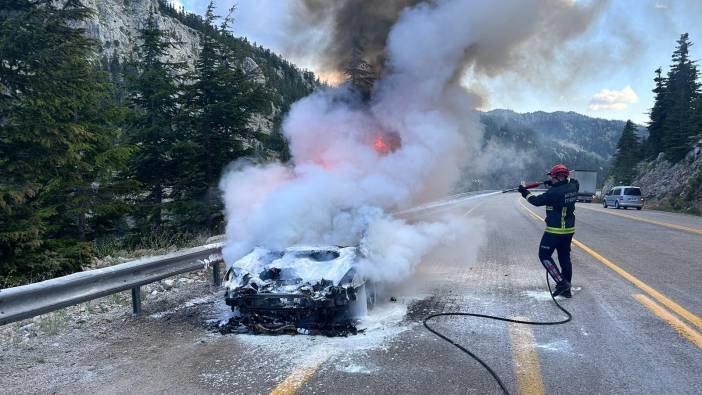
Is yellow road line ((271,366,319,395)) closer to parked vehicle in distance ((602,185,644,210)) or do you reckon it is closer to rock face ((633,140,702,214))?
rock face ((633,140,702,214))

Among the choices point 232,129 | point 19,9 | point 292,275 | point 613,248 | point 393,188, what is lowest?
point 613,248

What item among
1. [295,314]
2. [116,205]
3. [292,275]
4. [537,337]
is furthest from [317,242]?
[116,205]

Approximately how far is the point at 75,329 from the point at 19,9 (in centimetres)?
989

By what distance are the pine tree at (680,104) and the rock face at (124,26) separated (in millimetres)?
99377

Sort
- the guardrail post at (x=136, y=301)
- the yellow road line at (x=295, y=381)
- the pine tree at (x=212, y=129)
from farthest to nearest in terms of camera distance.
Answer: the pine tree at (x=212, y=129) → the guardrail post at (x=136, y=301) → the yellow road line at (x=295, y=381)

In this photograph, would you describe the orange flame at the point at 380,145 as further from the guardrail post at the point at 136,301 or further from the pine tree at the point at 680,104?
the pine tree at the point at 680,104

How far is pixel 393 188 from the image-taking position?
24.5 feet

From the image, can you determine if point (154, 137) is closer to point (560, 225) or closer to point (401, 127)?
point (401, 127)

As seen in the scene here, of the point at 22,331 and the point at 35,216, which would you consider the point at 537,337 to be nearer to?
the point at 22,331

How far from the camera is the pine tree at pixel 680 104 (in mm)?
46600

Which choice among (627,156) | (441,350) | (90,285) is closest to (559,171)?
(441,350)

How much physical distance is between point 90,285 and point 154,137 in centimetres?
1342

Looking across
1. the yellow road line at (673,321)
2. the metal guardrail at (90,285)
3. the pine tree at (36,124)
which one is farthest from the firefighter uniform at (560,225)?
the pine tree at (36,124)

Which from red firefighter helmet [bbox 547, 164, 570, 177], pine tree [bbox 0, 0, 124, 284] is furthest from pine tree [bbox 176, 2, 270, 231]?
red firefighter helmet [bbox 547, 164, 570, 177]
